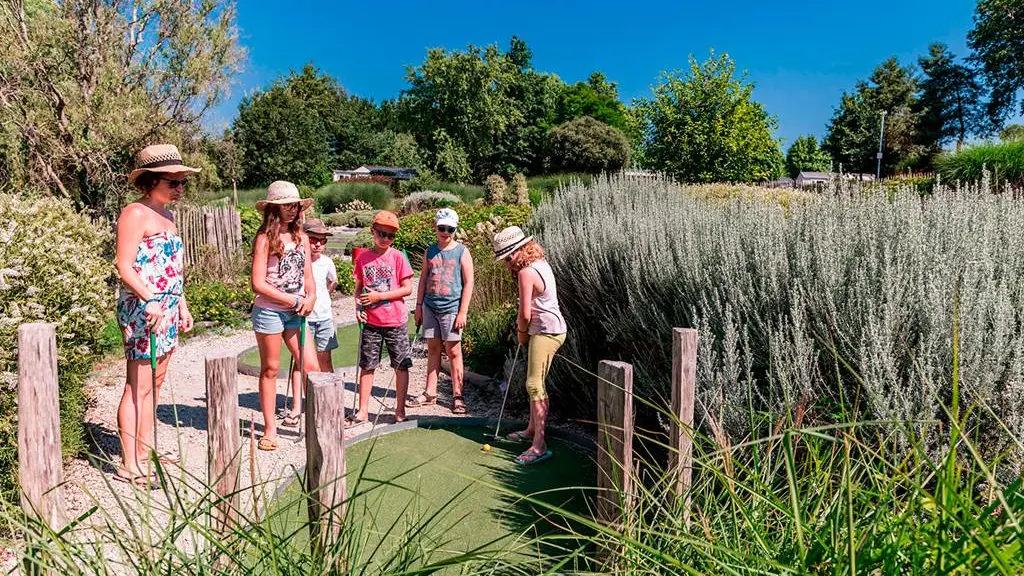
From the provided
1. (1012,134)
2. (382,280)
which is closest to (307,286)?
(382,280)

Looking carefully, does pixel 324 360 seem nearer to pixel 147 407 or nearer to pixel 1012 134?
pixel 147 407

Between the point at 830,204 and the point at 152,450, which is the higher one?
the point at 830,204

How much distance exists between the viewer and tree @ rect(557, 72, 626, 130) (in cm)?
6306

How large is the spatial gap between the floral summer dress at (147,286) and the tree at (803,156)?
231 feet

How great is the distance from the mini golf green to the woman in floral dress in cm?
109

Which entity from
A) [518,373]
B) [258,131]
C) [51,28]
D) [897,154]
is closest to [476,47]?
[258,131]

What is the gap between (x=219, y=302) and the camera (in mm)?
9781

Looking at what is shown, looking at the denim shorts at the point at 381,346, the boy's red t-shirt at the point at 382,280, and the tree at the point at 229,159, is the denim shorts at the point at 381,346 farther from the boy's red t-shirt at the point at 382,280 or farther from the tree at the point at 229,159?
the tree at the point at 229,159

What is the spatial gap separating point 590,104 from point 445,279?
2442 inches

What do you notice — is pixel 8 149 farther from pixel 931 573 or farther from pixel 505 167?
A: pixel 505 167

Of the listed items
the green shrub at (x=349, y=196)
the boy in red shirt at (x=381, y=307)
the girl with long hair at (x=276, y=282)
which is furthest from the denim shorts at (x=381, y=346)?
the green shrub at (x=349, y=196)

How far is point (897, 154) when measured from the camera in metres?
53.2

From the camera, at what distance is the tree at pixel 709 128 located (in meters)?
27.6

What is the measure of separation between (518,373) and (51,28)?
415 inches
